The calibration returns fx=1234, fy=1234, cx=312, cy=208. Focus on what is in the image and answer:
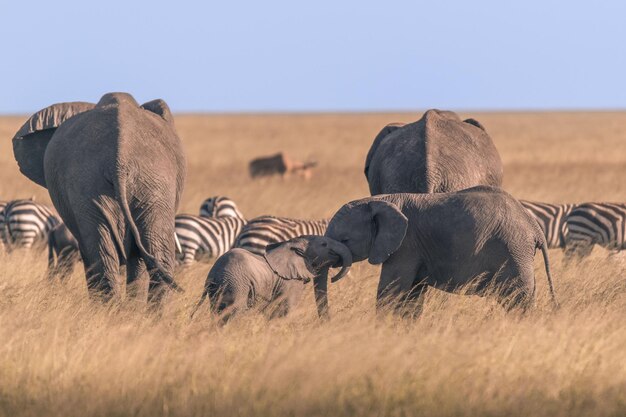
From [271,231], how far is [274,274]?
3.86 m

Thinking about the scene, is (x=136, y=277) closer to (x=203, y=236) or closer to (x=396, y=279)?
(x=396, y=279)

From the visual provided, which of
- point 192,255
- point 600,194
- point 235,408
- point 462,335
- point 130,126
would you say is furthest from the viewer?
point 600,194

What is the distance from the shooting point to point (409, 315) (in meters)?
9.78

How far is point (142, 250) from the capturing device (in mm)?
10250

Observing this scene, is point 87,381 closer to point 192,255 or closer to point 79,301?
point 79,301

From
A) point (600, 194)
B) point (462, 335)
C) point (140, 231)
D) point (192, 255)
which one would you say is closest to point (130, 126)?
point (140, 231)

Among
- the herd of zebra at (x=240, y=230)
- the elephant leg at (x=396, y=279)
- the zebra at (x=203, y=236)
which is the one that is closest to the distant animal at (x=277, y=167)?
the herd of zebra at (x=240, y=230)

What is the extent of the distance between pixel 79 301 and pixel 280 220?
12.9ft

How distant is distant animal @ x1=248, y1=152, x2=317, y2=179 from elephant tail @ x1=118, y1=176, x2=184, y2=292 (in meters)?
27.9

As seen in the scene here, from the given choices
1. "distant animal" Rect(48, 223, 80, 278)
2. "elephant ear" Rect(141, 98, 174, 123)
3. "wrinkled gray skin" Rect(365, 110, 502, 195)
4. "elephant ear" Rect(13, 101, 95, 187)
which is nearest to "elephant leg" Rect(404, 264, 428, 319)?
Result: "wrinkled gray skin" Rect(365, 110, 502, 195)

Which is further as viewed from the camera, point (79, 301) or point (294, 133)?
point (294, 133)

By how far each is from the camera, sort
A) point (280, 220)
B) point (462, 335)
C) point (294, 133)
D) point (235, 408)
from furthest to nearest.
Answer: point (294, 133), point (280, 220), point (462, 335), point (235, 408)

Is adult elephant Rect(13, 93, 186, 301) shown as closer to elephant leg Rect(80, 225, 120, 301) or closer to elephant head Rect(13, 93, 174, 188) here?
elephant leg Rect(80, 225, 120, 301)

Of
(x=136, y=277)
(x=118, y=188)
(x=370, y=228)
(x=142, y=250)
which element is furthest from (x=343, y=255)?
(x=136, y=277)
